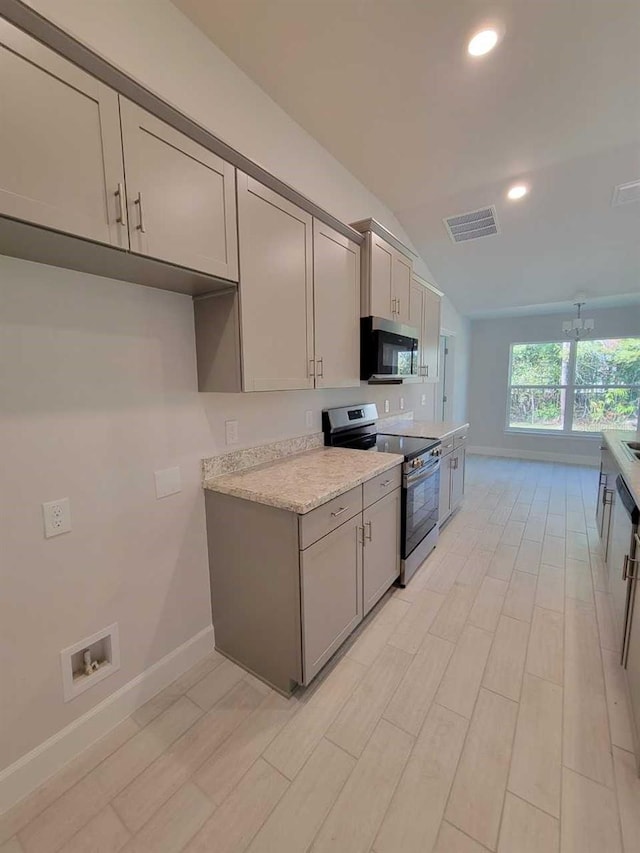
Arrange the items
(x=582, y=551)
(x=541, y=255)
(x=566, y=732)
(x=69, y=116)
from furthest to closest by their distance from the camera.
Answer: (x=541, y=255) → (x=582, y=551) → (x=566, y=732) → (x=69, y=116)

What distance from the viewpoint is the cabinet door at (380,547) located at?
2057mm

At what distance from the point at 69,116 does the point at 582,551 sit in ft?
13.3

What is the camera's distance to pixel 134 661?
1647 mm

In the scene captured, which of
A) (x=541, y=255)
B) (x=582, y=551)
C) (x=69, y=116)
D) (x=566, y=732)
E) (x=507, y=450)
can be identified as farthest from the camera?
(x=507, y=450)

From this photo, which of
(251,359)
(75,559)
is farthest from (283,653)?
(251,359)

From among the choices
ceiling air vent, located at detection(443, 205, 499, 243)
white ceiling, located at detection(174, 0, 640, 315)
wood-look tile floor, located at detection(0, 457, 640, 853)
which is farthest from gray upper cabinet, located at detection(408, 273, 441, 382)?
wood-look tile floor, located at detection(0, 457, 640, 853)

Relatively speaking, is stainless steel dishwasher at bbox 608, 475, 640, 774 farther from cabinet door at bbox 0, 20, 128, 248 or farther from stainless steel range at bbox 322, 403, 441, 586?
cabinet door at bbox 0, 20, 128, 248

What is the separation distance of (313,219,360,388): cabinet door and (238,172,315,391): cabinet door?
83 mm

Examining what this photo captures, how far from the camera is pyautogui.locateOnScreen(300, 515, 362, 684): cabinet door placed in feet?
5.28

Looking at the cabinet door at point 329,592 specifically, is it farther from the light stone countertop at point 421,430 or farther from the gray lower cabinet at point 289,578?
the light stone countertop at point 421,430

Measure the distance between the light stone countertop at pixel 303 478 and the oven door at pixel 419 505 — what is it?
31 cm

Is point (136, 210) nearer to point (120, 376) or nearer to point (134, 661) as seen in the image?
point (120, 376)

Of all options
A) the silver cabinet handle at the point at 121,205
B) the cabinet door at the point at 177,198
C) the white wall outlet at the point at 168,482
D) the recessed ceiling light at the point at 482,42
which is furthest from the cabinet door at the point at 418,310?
the silver cabinet handle at the point at 121,205

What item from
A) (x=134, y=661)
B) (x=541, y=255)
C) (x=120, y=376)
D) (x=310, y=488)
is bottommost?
(x=134, y=661)
